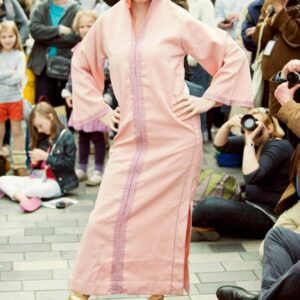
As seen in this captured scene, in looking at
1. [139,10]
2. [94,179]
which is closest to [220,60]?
[139,10]

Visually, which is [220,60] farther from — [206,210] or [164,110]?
[206,210]

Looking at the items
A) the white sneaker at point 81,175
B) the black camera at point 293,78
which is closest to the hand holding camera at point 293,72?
the black camera at point 293,78

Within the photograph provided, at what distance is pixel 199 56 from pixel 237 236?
1798mm

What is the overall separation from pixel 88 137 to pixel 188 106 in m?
2.84

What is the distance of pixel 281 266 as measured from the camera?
3.84 metres

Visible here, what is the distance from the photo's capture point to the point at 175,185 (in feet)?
12.3

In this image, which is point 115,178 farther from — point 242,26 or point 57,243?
point 242,26

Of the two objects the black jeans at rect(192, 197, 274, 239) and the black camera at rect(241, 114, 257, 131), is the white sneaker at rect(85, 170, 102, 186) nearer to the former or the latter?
the black jeans at rect(192, 197, 274, 239)

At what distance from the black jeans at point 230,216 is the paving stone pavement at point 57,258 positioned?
0.39 ft

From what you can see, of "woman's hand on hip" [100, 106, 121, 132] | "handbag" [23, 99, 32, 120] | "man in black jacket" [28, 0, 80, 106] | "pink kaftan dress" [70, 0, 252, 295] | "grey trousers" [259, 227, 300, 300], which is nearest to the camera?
"grey trousers" [259, 227, 300, 300]

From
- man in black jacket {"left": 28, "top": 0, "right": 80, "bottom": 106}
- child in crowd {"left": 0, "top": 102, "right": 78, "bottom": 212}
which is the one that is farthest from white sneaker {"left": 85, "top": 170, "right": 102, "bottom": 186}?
man in black jacket {"left": 28, "top": 0, "right": 80, "bottom": 106}

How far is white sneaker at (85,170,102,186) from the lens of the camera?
246 inches

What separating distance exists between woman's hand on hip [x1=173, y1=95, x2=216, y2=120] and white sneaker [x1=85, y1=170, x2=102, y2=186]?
262cm

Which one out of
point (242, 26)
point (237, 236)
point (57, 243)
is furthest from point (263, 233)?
point (242, 26)
